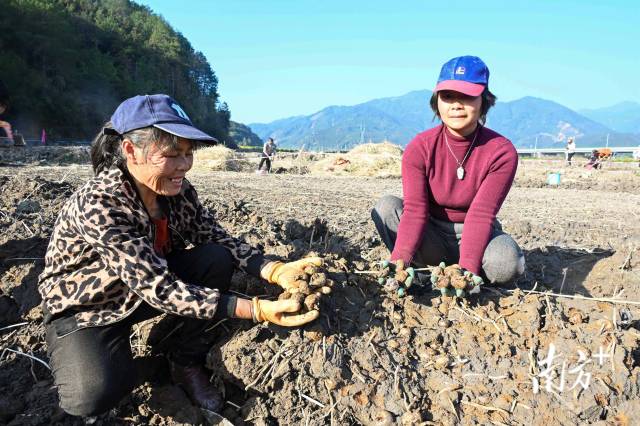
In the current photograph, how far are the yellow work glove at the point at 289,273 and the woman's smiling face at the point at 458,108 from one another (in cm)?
111

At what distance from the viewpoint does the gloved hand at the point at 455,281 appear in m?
2.46

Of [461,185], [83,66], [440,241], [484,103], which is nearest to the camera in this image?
[484,103]

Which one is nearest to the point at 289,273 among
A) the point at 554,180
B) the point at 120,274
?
the point at 120,274

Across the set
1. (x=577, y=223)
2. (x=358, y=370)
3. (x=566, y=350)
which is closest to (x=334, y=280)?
(x=358, y=370)

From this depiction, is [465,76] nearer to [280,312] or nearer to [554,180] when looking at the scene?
[280,312]

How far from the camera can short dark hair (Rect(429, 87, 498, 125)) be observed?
2.79 meters

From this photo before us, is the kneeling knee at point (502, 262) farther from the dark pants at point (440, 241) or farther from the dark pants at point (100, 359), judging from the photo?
the dark pants at point (100, 359)

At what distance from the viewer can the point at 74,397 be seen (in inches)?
78.7

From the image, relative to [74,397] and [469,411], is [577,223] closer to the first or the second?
[469,411]

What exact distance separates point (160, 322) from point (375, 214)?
5.15 ft

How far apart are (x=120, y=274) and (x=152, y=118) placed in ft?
2.10

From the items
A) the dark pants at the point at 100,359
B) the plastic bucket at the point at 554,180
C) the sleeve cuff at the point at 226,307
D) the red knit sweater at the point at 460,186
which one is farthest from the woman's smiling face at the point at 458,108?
the plastic bucket at the point at 554,180

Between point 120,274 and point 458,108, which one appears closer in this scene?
point 120,274

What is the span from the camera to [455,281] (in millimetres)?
2457
